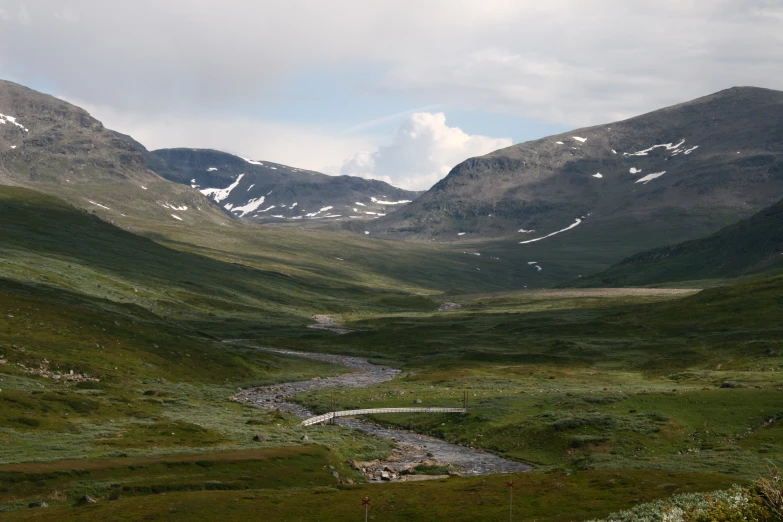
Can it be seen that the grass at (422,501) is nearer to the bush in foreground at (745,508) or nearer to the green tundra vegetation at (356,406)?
the green tundra vegetation at (356,406)

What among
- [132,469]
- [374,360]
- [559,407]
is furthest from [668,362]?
[132,469]

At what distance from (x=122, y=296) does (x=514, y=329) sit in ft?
339

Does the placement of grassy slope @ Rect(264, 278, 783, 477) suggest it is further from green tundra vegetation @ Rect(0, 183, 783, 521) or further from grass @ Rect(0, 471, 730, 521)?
grass @ Rect(0, 471, 730, 521)

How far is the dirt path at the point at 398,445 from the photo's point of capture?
222 feet

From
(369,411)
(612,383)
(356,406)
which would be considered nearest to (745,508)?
(369,411)

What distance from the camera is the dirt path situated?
2659 inches

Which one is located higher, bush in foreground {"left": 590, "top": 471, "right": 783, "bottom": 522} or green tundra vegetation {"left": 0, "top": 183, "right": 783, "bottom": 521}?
bush in foreground {"left": 590, "top": 471, "right": 783, "bottom": 522}

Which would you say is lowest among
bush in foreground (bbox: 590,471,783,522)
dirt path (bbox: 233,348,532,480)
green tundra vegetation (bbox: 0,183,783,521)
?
dirt path (bbox: 233,348,532,480)

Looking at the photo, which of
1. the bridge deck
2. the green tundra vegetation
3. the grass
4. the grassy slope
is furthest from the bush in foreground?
the bridge deck

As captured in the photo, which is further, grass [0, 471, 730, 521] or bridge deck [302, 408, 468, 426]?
bridge deck [302, 408, 468, 426]

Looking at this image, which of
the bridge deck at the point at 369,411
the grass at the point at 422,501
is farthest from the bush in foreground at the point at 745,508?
the bridge deck at the point at 369,411

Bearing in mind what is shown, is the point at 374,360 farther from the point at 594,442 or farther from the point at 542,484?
the point at 542,484

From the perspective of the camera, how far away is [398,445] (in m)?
78.0

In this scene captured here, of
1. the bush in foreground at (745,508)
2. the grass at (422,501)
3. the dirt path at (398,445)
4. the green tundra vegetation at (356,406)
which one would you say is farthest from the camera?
the dirt path at (398,445)
